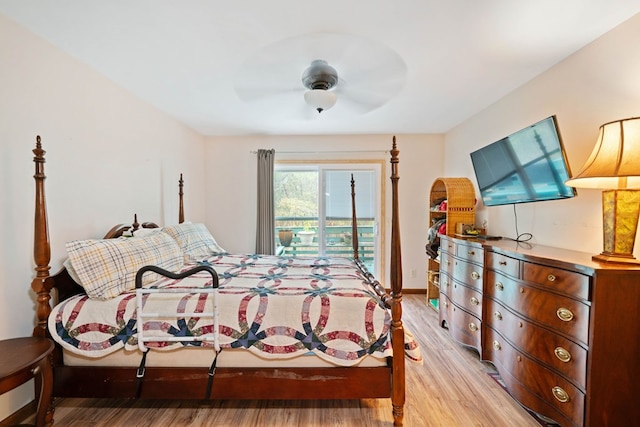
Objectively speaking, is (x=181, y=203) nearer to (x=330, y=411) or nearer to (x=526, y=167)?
(x=330, y=411)

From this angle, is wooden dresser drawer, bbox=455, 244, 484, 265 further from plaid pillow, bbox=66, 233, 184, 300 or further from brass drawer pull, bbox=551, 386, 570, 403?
plaid pillow, bbox=66, 233, 184, 300

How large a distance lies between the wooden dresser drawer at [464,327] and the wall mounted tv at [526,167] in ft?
3.68

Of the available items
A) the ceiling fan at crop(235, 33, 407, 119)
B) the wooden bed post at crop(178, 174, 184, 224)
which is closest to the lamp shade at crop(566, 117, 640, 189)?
the ceiling fan at crop(235, 33, 407, 119)

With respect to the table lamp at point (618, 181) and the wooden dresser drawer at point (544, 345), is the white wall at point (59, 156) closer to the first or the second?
the wooden dresser drawer at point (544, 345)

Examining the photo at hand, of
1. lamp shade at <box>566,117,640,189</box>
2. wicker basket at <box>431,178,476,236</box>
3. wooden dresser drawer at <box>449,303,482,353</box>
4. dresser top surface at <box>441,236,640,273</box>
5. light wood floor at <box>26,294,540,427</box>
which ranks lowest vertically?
light wood floor at <box>26,294,540,427</box>

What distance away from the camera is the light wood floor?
172cm

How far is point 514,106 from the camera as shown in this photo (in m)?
2.58

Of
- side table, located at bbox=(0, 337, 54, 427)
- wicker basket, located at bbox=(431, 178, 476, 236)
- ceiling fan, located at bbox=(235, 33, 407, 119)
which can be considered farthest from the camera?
wicker basket, located at bbox=(431, 178, 476, 236)

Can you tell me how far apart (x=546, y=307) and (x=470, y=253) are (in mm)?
844

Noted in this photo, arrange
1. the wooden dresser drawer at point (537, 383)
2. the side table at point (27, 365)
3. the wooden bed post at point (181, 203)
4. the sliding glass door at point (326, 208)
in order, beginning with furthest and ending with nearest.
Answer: the sliding glass door at point (326, 208), the wooden bed post at point (181, 203), the wooden dresser drawer at point (537, 383), the side table at point (27, 365)

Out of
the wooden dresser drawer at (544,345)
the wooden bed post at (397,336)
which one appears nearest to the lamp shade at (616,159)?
the wooden dresser drawer at (544,345)

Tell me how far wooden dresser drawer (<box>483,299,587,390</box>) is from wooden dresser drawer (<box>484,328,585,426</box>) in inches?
2.0

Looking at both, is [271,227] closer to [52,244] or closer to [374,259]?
[374,259]

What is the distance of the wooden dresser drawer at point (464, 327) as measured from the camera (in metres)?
2.37
